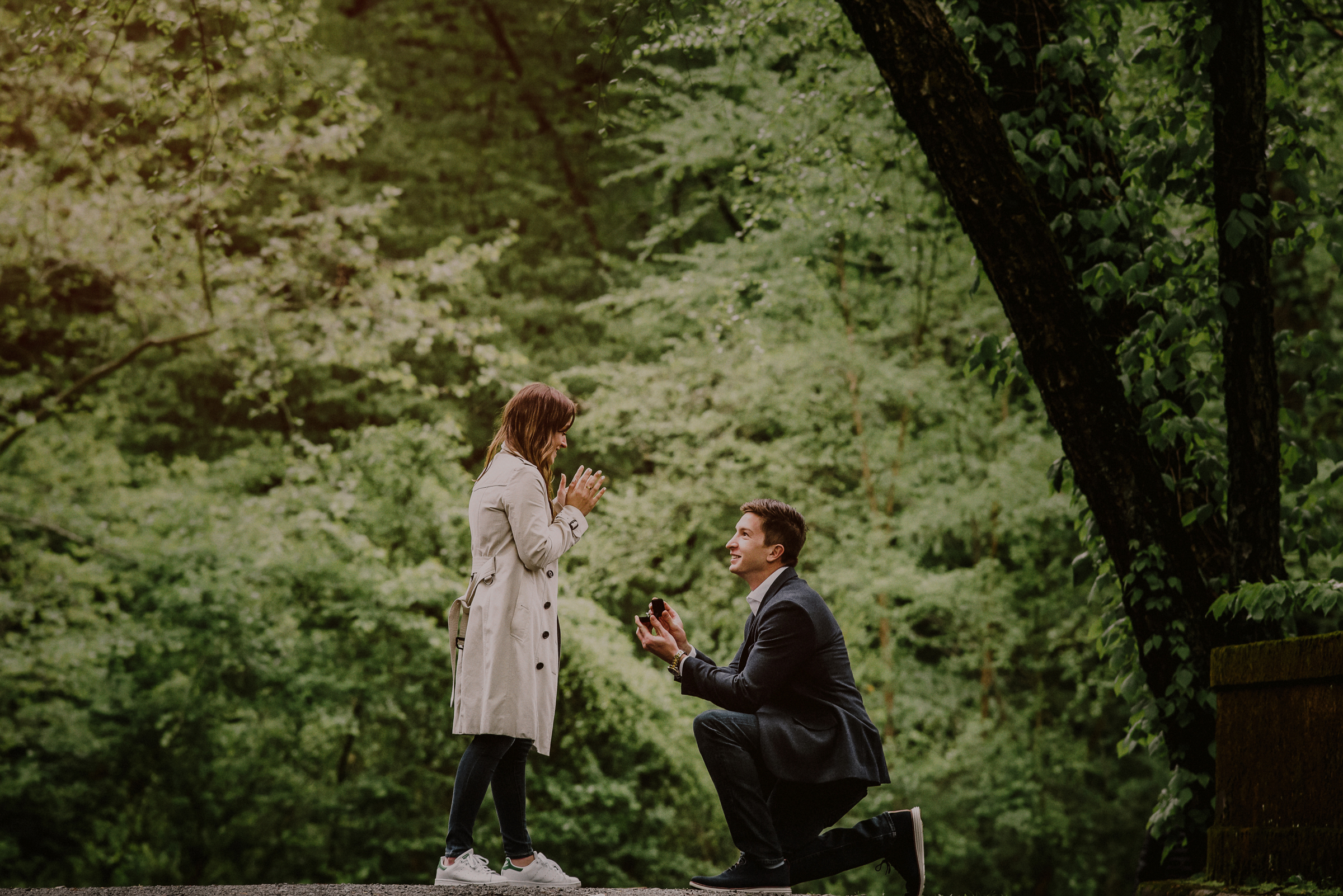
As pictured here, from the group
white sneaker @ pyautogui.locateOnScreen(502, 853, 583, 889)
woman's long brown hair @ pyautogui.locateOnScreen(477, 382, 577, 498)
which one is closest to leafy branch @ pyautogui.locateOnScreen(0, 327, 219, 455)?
woman's long brown hair @ pyautogui.locateOnScreen(477, 382, 577, 498)

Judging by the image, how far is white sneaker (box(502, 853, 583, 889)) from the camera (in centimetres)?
414

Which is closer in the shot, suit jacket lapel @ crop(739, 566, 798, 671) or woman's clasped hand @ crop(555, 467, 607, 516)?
suit jacket lapel @ crop(739, 566, 798, 671)

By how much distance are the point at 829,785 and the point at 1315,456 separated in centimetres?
272

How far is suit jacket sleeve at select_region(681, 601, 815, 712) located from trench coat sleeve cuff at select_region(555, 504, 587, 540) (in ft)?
2.31

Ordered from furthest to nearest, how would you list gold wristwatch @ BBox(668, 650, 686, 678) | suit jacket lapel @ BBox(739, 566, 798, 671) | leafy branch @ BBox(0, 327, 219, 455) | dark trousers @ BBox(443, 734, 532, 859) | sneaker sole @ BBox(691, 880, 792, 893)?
leafy branch @ BBox(0, 327, 219, 455) < dark trousers @ BBox(443, 734, 532, 859) < suit jacket lapel @ BBox(739, 566, 798, 671) < gold wristwatch @ BBox(668, 650, 686, 678) < sneaker sole @ BBox(691, 880, 792, 893)

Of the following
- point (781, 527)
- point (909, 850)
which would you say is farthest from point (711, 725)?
point (909, 850)

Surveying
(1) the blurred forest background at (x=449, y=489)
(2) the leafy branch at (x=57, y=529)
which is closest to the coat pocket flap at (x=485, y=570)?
(1) the blurred forest background at (x=449, y=489)

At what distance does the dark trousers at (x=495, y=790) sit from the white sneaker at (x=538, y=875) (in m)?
0.05

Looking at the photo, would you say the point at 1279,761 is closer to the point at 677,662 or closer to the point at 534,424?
the point at 677,662

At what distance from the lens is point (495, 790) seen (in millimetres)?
4289

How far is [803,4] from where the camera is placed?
27.5 ft

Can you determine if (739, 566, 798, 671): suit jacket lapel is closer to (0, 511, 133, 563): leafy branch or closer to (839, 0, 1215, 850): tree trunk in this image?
(839, 0, 1215, 850): tree trunk

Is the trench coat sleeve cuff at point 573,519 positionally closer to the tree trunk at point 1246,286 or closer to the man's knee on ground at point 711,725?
the man's knee on ground at point 711,725

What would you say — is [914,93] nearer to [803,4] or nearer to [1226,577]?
[1226,577]
